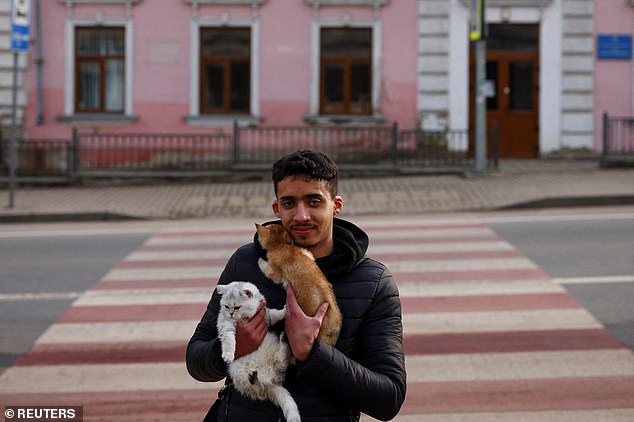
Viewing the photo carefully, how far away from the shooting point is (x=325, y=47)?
72.6 feet

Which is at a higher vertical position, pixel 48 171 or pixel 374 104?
pixel 374 104

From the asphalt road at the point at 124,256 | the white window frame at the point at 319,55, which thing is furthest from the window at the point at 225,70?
the asphalt road at the point at 124,256

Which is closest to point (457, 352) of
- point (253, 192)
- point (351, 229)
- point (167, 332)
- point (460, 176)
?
point (167, 332)

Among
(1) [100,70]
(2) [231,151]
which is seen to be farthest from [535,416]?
(1) [100,70]

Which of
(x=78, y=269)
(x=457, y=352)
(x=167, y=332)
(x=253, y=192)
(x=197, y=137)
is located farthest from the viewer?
(x=197, y=137)

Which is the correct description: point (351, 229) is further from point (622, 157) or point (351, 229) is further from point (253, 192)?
point (622, 157)

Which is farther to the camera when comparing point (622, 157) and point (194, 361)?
point (622, 157)

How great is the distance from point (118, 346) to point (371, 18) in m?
15.1

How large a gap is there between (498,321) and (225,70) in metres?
14.6

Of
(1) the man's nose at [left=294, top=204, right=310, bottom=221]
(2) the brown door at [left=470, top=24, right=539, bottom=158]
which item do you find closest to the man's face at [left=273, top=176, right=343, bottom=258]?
(1) the man's nose at [left=294, top=204, right=310, bottom=221]

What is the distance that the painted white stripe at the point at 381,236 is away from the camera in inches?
530

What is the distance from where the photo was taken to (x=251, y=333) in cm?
309

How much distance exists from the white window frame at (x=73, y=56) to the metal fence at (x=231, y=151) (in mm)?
1530

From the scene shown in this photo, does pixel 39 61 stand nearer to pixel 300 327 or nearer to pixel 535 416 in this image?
pixel 535 416
